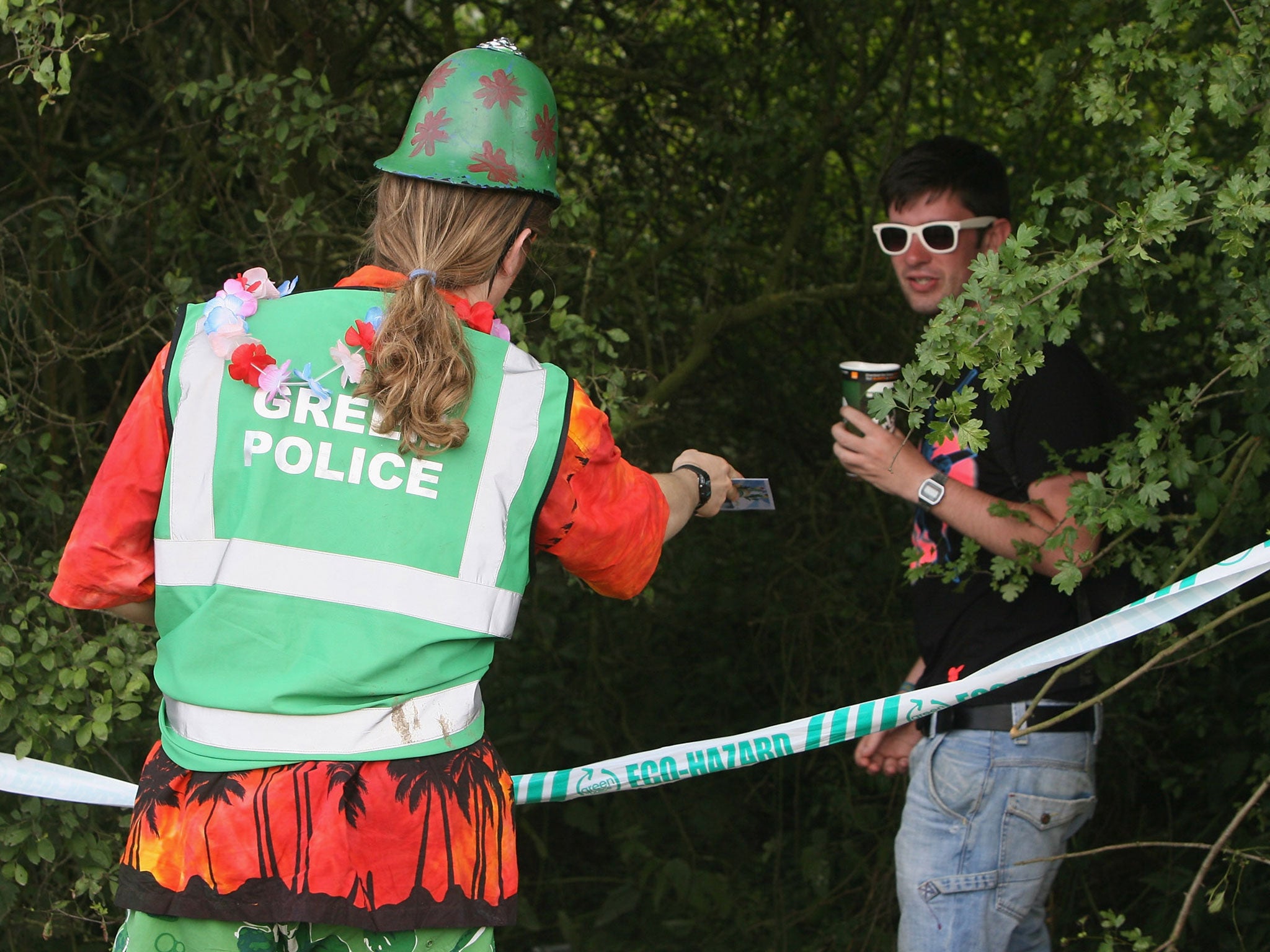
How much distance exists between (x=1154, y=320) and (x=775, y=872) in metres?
2.71

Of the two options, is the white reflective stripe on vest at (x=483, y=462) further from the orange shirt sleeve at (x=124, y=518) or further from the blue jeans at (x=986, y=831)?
the blue jeans at (x=986, y=831)

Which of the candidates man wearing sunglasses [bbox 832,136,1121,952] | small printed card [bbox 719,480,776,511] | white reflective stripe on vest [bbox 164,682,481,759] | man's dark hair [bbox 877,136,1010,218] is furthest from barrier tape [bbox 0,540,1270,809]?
man's dark hair [bbox 877,136,1010,218]

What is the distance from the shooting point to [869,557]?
459cm

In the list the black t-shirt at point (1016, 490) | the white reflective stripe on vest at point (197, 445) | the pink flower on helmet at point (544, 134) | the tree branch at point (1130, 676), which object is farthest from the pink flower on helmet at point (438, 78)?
the tree branch at point (1130, 676)

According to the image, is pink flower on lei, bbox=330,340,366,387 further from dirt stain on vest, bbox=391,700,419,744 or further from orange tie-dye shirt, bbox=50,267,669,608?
dirt stain on vest, bbox=391,700,419,744

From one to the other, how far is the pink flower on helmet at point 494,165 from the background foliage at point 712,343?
2.36 ft

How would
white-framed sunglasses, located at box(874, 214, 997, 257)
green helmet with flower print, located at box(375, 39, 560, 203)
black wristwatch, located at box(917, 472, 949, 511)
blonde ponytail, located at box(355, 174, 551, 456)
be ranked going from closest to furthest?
blonde ponytail, located at box(355, 174, 551, 456), green helmet with flower print, located at box(375, 39, 560, 203), black wristwatch, located at box(917, 472, 949, 511), white-framed sunglasses, located at box(874, 214, 997, 257)

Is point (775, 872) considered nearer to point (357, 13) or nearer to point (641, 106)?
point (641, 106)

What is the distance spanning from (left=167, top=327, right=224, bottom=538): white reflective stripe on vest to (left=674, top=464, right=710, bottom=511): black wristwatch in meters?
0.76

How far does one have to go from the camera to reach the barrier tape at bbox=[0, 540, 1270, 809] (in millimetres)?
2174

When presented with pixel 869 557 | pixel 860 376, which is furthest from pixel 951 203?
pixel 869 557

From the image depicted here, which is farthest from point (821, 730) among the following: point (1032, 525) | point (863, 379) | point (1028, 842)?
point (863, 379)

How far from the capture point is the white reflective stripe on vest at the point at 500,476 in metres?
1.68

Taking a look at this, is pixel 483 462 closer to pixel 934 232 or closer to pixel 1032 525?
pixel 1032 525
